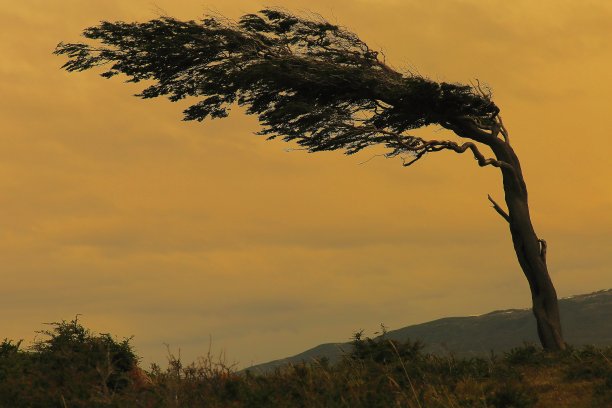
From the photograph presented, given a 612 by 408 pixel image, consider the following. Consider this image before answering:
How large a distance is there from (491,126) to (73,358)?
619 inches

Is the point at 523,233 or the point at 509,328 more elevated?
the point at 509,328

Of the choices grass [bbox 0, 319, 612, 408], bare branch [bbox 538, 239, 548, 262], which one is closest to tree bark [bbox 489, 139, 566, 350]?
bare branch [bbox 538, 239, 548, 262]

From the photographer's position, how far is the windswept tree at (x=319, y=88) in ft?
91.4

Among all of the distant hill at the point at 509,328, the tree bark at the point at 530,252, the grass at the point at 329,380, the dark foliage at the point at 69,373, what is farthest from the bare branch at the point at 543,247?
the distant hill at the point at 509,328

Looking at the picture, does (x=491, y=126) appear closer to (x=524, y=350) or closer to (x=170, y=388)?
(x=524, y=350)

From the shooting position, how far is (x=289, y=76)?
27.9 metres

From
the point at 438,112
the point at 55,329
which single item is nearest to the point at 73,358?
the point at 55,329

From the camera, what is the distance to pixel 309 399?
18375 mm

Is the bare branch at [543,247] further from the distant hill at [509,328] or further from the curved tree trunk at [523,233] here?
the distant hill at [509,328]

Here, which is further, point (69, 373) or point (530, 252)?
point (530, 252)

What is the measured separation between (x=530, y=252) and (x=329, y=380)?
36.1 feet

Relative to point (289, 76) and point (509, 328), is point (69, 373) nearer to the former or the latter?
point (289, 76)

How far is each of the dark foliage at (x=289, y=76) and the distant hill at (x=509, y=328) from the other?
105m

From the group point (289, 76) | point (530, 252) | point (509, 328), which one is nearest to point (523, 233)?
point (530, 252)
